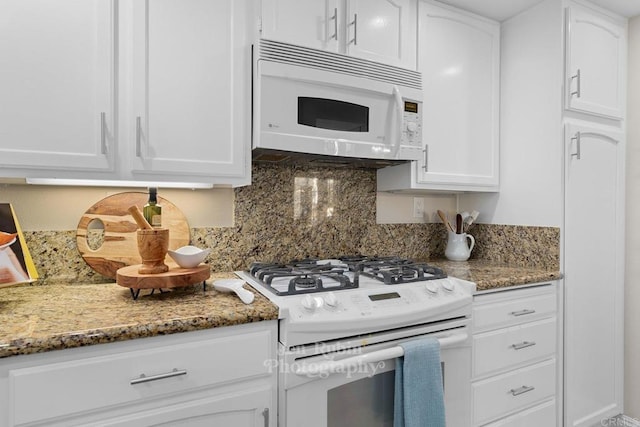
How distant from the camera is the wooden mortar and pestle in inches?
51.1

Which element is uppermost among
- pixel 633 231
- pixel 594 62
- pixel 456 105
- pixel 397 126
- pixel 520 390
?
pixel 594 62

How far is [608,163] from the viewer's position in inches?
79.7

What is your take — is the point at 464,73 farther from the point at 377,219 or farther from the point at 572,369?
the point at 572,369

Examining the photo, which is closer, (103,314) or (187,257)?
(103,314)

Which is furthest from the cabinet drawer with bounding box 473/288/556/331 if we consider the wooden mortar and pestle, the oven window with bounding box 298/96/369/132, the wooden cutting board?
the wooden cutting board

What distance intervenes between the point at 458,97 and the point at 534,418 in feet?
5.34

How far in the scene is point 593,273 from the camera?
1.98m

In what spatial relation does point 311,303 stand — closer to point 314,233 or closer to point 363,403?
point 363,403

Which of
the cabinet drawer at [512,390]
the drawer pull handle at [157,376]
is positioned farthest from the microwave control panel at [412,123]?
the drawer pull handle at [157,376]

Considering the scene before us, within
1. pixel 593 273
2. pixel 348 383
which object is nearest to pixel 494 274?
pixel 593 273

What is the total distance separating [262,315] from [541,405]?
1531 mm

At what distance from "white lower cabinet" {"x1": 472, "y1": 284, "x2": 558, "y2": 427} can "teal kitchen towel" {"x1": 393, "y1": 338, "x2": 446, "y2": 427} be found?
334mm

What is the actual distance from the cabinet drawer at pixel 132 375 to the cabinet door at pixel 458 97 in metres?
1.24

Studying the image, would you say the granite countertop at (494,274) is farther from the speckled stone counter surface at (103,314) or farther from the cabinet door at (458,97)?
the speckled stone counter surface at (103,314)
